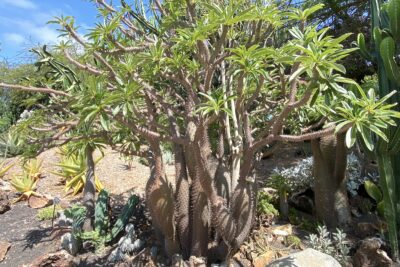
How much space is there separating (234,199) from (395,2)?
2.23 metres

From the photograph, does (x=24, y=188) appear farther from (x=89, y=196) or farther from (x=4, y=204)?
(x=89, y=196)

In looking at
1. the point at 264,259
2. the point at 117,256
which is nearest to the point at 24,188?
the point at 117,256

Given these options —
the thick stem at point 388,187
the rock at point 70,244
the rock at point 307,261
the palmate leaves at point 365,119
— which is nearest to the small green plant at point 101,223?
the rock at point 70,244

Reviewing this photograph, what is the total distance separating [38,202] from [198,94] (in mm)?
3955

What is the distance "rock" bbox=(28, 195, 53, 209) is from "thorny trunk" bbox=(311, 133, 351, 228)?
13.4 ft

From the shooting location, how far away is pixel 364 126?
2205mm

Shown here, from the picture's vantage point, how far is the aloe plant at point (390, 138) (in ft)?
10.8

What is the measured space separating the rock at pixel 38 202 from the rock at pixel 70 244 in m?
2.07

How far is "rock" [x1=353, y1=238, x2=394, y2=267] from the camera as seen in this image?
125 inches

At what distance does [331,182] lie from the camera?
3980mm

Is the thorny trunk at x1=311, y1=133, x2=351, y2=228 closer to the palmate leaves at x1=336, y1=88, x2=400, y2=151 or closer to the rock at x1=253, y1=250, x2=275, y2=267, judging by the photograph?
the rock at x1=253, y1=250, x2=275, y2=267

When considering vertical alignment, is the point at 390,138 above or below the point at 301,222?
above

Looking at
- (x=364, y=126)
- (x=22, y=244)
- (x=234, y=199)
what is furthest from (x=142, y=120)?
(x=22, y=244)

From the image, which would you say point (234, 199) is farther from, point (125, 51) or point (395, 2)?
point (395, 2)
